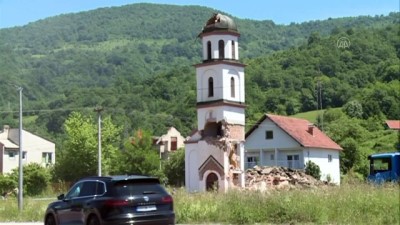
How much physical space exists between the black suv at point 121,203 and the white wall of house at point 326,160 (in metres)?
57.7

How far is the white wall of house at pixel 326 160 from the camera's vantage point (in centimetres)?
7450

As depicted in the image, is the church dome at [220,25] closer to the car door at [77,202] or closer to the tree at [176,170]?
the tree at [176,170]

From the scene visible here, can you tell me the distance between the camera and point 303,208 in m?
20.1

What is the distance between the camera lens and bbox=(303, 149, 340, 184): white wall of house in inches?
2933

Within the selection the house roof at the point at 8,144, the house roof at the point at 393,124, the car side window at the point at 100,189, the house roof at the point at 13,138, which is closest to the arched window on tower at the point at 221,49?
the house roof at the point at 393,124

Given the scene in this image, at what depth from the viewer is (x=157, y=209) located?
17062 millimetres

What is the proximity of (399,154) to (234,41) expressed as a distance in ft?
95.5

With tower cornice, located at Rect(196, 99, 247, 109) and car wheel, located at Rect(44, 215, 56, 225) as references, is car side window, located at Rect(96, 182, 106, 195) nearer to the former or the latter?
car wheel, located at Rect(44, 215, 56, 225)

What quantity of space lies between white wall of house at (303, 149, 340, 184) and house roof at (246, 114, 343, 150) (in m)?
0.73

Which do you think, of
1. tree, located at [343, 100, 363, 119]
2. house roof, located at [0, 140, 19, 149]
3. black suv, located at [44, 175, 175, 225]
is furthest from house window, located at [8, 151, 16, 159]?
black suv, located at [44, 175, 175, 225]

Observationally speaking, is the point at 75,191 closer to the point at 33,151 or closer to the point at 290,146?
the point at 290,146

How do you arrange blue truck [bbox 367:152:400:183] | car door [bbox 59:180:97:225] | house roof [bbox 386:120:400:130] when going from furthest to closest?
house roof [bbox 386:120:400:130] → blue truck [bbox 367:152:400:183] → car door [bbox 59:180:97:225]

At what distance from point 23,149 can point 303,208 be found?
92.6 meters

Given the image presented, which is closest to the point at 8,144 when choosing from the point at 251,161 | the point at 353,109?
the point at 251,161
